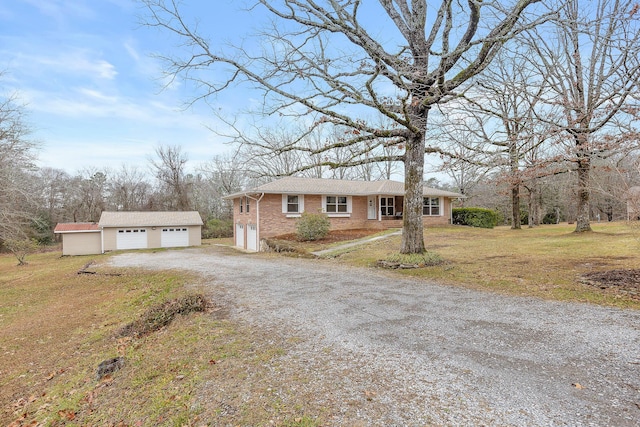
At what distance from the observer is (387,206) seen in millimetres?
23203

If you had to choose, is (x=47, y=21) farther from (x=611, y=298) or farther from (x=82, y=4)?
(x=611, y=298)

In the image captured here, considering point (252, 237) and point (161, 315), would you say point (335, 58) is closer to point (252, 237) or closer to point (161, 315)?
point (161, 315)

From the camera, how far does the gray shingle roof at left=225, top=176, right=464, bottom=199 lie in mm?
19688

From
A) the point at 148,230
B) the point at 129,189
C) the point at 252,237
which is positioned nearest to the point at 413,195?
the point at 252,237

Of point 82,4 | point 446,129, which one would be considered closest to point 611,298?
point 446,129

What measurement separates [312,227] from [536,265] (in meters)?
10.5

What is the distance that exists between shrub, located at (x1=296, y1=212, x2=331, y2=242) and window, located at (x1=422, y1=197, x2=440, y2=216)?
9727 mm

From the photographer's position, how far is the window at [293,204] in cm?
2012

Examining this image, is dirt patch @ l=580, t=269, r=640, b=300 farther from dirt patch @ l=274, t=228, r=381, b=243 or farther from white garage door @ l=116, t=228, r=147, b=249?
white garage door @ l=116, t=228, r=147, b=249

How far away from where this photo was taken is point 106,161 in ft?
123

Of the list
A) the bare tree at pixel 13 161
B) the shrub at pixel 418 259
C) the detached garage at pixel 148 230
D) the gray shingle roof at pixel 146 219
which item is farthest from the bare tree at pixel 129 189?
the shrub at pixel 418 259

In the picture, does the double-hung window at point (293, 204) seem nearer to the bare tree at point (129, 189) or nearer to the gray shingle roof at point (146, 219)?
the gray shingle roof at point (146, 219)

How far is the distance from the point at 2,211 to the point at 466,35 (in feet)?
54.6

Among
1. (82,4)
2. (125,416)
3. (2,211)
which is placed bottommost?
(125,416)
